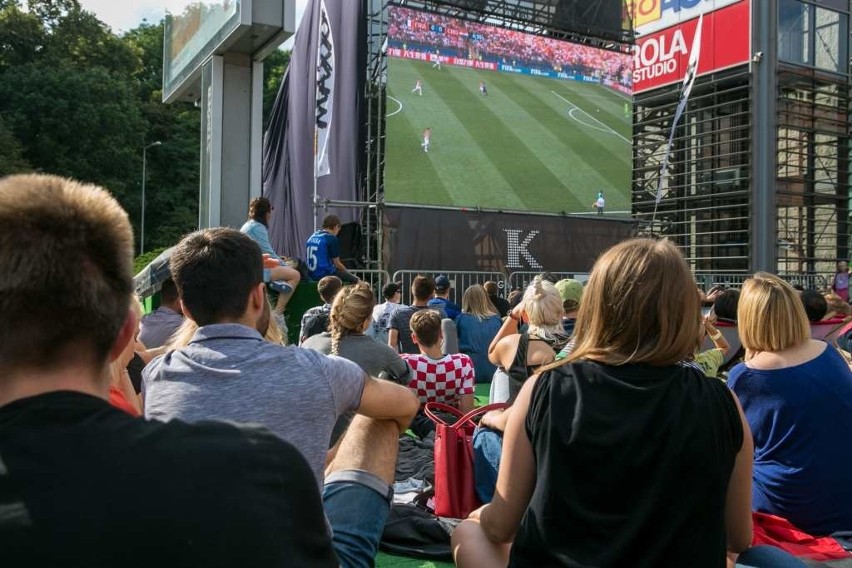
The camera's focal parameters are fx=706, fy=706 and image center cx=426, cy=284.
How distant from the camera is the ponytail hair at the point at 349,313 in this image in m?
4.46

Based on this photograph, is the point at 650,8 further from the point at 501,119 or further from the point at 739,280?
the point at 739,280

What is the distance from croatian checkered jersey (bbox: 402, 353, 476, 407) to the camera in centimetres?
494

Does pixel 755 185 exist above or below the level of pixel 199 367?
above

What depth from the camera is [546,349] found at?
3828 millimetres

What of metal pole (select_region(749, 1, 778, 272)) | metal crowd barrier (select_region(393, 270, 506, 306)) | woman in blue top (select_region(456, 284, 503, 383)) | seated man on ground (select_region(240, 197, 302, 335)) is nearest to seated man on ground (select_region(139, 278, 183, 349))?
seated man on ground (select_region(240, 197, 302, 335))

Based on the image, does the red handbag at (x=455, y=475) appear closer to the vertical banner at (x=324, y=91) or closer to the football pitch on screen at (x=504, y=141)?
the football pitch on screen at (x=504, y=141)

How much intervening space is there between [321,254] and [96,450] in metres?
7.40

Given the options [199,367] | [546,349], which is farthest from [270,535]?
[546,349]

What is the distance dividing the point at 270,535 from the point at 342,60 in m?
14.4

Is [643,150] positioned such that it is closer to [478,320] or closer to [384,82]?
[384,82]

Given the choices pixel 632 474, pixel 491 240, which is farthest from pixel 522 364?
pixel 491 240

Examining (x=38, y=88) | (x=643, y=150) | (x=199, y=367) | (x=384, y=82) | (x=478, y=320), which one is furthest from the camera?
(x=38, y=88)

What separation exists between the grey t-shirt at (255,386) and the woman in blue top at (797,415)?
195cm

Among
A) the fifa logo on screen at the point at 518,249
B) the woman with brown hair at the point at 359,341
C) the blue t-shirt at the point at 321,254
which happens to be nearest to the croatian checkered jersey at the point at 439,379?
the woman with brown hair at the point at 359,341
